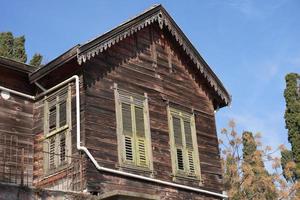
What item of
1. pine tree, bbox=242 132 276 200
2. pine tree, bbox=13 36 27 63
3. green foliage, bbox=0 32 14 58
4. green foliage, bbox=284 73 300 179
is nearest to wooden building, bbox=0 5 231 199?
pine tree, bbox=13 36 27 63

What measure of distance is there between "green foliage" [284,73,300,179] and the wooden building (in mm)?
26439

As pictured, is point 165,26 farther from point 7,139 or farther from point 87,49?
point 7,139

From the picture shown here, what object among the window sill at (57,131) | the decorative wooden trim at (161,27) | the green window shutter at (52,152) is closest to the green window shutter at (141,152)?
the window sill at (57,131)

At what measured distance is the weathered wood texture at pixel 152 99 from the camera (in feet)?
44.2

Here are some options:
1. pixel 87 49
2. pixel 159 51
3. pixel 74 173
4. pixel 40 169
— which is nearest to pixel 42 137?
pixel 40 169

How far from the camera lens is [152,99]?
1558 cm

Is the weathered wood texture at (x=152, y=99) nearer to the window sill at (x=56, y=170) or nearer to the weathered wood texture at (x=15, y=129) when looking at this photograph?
the window sill at (x=56, y=170)

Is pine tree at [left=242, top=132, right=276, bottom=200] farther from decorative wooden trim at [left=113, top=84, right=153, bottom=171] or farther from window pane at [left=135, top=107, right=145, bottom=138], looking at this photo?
window pane at [left=135, top=107, right=145, bottom=138]

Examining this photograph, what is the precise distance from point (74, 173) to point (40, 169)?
1.60 meters

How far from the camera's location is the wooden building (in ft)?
43.8

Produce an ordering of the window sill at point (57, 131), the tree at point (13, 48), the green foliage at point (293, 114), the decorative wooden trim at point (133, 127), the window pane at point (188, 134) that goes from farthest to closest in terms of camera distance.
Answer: the green foliage at point (293, 114)
the tree at point (13, 48)
the window pane at point (188, 134)
the decorative wooden trim at point (133, 127)
the window sill at point (57, 131)

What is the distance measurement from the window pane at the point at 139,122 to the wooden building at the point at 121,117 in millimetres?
42

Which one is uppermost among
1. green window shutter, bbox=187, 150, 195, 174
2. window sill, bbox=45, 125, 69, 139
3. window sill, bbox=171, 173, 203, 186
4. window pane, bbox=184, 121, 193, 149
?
window pane, bbox=184, 121, 193, 149

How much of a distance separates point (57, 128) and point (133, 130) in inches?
85.8
